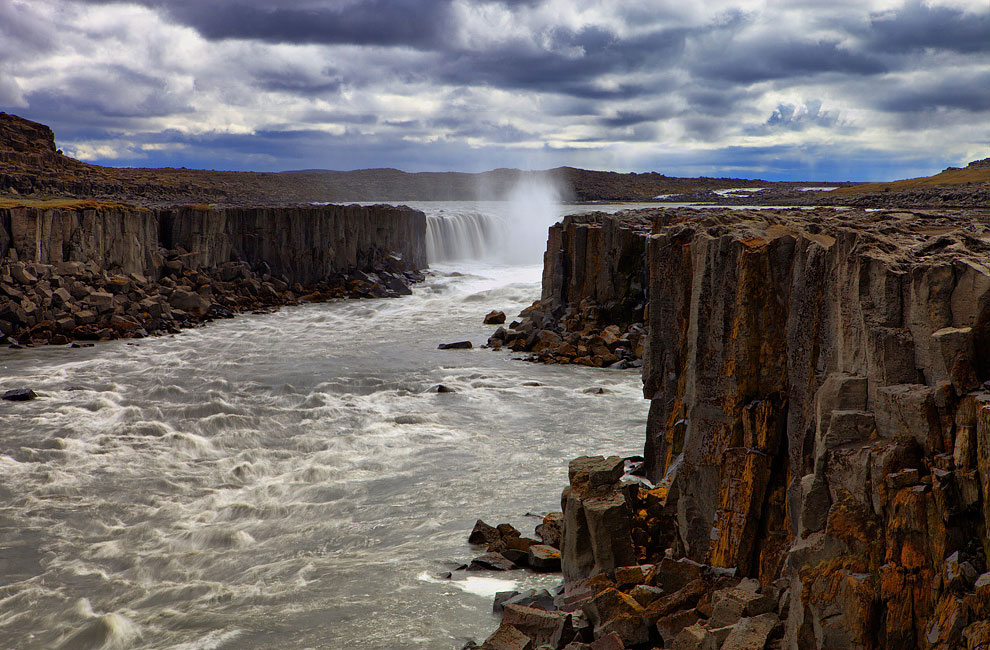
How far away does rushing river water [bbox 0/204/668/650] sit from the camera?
8008 millimetres

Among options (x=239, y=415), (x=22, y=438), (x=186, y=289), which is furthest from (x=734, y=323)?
(x=186, y=289)

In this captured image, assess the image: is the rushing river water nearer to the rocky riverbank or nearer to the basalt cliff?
the basalt cliff

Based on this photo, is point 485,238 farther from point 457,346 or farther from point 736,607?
point 736,607

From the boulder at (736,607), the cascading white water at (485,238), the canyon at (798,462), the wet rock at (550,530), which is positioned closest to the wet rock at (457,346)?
the canyon at (798,462)

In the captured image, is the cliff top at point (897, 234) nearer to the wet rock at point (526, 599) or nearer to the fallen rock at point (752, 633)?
the fallen rock at point (752, 633)

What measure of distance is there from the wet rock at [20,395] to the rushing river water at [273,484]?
0.32m

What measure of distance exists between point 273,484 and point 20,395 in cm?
834

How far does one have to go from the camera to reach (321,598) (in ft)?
27.1

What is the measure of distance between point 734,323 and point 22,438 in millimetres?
12806

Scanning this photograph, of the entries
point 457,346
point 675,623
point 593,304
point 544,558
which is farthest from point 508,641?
point 593,304

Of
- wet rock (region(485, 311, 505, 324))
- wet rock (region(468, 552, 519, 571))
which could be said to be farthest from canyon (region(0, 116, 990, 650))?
wet rock (region(485, 311, 505, 324))

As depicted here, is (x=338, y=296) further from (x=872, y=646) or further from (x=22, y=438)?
(x=872, y=646)

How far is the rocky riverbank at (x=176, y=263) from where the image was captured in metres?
24.7

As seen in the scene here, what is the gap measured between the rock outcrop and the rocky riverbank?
39.7 feet
